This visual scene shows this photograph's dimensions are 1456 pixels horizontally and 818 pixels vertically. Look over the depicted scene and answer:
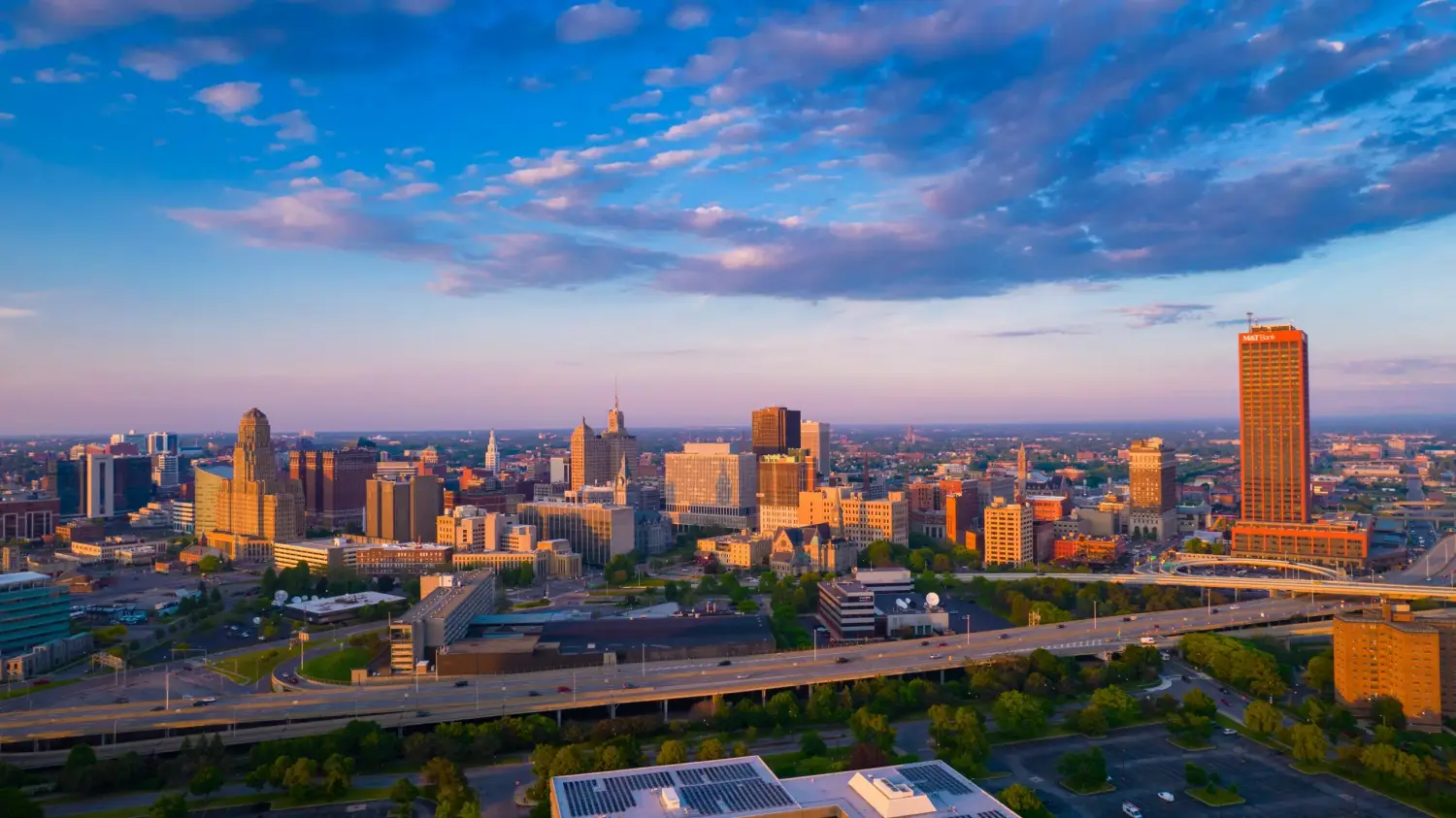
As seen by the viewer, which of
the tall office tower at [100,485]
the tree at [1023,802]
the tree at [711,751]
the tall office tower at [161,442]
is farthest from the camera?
the tall office tower at [161,442]

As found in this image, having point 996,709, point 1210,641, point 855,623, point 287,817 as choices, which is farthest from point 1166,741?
point 287,817

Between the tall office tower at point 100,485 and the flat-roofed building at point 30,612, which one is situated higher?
the tall office tower at point 100,485

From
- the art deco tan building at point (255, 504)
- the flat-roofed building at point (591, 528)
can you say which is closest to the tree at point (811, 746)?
the flat-roofed building at point (591, 528)

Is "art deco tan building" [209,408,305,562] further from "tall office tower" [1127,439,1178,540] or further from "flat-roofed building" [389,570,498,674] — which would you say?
"tall office tower" [1127,439,1178,540]

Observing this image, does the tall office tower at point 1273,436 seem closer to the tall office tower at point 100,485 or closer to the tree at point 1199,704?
the tree at point 1199,704

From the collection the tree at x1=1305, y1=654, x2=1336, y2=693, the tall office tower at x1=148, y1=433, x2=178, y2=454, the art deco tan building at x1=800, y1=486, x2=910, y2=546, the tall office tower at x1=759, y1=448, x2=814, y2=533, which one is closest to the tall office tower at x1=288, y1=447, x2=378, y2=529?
the tall office tower at x1=759, y1=448, x2=814, y2=533

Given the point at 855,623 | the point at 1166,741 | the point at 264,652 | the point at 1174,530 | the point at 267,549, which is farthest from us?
the point at 1174,530

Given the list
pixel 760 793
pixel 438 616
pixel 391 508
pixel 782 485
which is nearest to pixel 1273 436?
pixel 782 485

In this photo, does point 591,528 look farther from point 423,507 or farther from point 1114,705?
point 1114,705

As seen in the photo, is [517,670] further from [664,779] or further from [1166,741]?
[1166,741]
